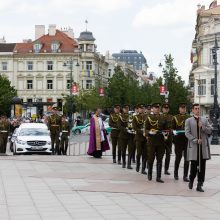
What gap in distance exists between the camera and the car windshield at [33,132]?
2594cm

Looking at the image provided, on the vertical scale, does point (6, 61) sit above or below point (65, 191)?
above

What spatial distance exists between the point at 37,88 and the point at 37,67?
3.66 meters

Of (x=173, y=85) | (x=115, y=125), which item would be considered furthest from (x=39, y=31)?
(x=115, y=125)

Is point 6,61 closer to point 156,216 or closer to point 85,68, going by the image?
point 85,68

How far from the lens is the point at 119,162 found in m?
20.3

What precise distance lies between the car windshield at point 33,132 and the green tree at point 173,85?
33.9 metres

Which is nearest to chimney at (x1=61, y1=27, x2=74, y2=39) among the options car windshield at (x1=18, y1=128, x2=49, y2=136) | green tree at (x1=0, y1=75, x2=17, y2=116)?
green tree at (x1=0, y1=75, x2=17, y2=116)

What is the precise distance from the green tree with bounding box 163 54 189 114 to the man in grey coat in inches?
1818

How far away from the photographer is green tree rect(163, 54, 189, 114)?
60531 millimetres

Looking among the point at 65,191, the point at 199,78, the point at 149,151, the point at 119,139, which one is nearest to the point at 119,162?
the point at 119,139

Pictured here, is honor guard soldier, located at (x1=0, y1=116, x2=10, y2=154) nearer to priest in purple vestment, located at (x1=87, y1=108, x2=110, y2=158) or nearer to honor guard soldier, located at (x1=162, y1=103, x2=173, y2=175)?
priest in purple vestment, located at (x1=87, y1=108, x2=110, y2=158)

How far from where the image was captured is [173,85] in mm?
61031

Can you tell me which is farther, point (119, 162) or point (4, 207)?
point (119, 162)

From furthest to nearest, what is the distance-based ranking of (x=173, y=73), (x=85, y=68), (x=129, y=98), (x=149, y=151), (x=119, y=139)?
(x=85, y=68), (x=129, y=98), (x=173, y=73), (x=119, y=139), (x=149, y=151)
